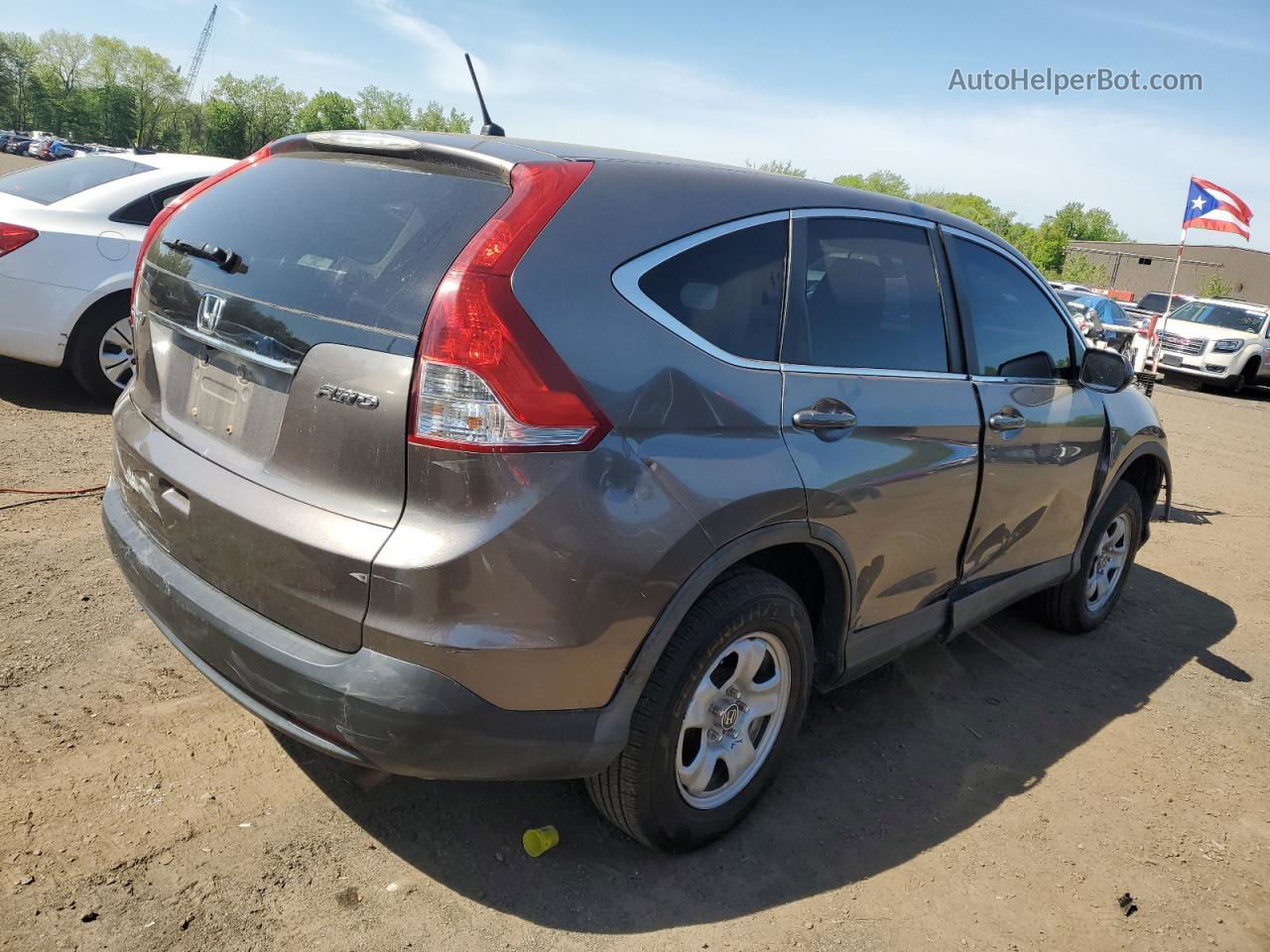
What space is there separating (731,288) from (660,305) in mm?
297

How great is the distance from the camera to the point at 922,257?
3316mm

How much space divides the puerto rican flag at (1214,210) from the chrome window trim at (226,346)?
18.1 m

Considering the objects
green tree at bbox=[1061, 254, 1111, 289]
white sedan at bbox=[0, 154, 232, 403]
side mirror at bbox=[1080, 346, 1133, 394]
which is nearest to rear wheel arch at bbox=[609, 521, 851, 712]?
side mirror at bbox=[1080, 346, 1133, 394]

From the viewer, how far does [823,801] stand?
309 centimetres

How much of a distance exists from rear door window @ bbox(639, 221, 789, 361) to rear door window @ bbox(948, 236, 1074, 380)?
3.57ft

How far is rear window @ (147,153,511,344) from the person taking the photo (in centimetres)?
213

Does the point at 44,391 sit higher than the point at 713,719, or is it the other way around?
the point at 713,719

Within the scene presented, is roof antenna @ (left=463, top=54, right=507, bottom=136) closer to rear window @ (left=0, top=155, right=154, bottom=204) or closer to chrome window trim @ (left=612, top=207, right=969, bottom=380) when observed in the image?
chrome window trim @ (left=612, top=207, right=969, bottom=380)

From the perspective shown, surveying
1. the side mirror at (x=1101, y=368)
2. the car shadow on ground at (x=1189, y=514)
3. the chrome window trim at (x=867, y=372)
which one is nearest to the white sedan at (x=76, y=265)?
the chrome window trim at (x=867, y=372)

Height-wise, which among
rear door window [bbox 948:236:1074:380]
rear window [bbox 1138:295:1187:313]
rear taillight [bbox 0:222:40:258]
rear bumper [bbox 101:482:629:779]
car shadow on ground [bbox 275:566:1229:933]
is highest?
rear door window [bbox 948:236:1074:380]

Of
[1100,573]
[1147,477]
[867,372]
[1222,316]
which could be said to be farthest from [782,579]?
[1222,316]

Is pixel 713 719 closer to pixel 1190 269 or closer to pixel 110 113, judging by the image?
pixel 1190 269

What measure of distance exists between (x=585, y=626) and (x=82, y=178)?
244 inches

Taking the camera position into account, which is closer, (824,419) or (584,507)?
(584,507)
